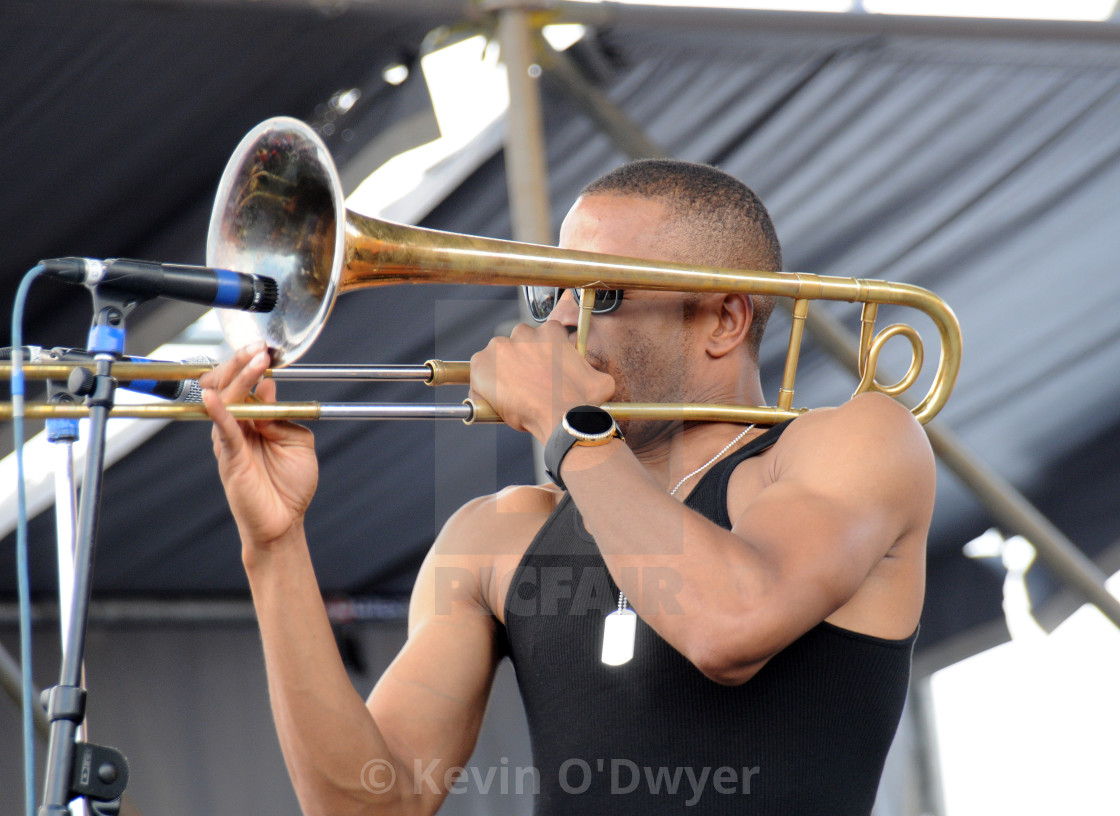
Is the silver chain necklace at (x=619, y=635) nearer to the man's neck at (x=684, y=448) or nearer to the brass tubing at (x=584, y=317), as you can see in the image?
the man's neck at (x=684, y=448)

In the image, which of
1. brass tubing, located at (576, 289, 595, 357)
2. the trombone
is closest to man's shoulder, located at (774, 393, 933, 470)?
Result: the trombone

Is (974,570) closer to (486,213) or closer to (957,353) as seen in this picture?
(486,213)

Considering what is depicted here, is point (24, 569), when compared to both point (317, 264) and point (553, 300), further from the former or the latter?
point (553, 300)

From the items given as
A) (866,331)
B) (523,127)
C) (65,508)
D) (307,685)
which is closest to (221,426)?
(65,508)

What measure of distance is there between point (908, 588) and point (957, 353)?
2.00ft

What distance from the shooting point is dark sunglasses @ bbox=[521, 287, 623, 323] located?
2.14m

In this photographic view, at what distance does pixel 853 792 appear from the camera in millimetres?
1837

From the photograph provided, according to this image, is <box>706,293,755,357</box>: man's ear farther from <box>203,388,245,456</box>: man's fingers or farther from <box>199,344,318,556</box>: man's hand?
<box>203,388,245,456</box>: man's fingers

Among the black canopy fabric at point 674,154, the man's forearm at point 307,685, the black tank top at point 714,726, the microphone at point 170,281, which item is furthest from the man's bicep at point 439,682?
the black canopy fabric at point 674,154

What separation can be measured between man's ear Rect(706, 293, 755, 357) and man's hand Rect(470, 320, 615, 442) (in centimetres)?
36

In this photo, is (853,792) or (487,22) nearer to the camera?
(853,792)

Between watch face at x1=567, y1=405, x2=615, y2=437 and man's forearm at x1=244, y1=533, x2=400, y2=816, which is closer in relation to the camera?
watch face at x1=567, y1=405, x2=615, y2=437

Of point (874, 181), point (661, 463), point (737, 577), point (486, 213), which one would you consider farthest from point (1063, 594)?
point (737, 577)

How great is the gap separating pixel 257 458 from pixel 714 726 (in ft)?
2.64
